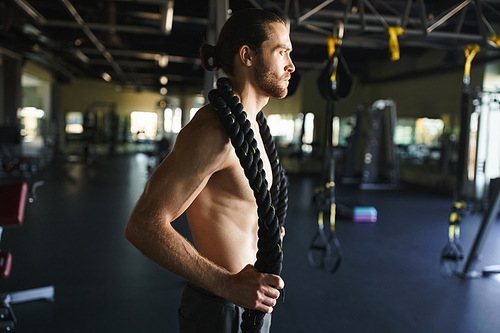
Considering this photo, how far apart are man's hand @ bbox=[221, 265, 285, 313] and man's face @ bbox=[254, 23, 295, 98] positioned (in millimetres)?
493

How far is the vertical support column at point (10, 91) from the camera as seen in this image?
9.09 meters

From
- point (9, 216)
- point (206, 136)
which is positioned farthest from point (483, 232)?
point (9, 216)

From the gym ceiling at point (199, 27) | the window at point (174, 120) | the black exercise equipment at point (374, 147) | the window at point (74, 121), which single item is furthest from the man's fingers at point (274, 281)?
the window at point (74, 121)

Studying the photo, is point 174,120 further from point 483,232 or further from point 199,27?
point 483,232

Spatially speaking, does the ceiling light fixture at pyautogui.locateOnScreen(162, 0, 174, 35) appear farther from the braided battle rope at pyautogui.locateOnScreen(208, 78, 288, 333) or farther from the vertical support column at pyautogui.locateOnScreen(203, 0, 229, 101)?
the braided battle rope at pyautogui.locateOnScreen(208, 78, 288, 333)

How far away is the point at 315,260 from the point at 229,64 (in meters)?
3.11

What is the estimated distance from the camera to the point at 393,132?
9.25 metres

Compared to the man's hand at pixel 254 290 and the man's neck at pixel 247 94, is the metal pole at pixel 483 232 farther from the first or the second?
the man's hand at pixel 254 290

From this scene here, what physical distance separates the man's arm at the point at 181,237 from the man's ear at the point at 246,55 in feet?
0.82

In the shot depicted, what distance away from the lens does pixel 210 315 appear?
3.82ft

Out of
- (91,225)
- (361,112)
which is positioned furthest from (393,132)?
(91,225)

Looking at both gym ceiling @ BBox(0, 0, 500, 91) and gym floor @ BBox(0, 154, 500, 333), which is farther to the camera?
gym ceiling @ BBox(0, 0, 500, 91)

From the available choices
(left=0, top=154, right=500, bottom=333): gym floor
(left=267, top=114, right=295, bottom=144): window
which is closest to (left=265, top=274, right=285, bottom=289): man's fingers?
(left=0, top=154, right=500, bottom=333): gym floor

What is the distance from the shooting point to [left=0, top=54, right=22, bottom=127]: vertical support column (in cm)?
909
